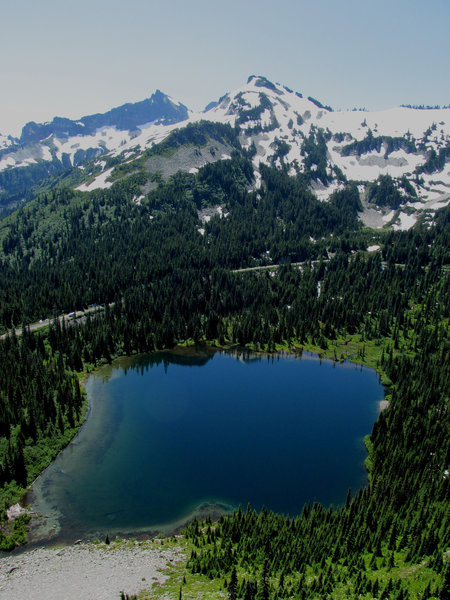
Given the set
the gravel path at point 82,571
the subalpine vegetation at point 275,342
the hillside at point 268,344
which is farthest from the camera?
the subalpine vegetation at point 275,342

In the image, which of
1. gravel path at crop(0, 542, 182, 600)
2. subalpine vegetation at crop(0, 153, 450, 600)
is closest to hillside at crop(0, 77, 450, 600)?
subalpine vegetation at crop(0, 153, 450, 600)

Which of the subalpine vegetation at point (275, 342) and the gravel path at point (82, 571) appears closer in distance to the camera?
the gravel path at point (82, 571)

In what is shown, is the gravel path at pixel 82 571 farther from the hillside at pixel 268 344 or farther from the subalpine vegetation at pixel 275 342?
the subalpine vegetation at pixel 275 342

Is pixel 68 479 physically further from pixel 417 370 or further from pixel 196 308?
pixel 196 308

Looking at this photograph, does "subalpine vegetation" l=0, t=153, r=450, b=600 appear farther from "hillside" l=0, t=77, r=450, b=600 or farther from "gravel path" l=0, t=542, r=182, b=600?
"gravel path" l=0, t=542, r=182, b=600

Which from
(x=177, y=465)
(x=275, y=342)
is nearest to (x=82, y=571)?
(x=177, y=465)

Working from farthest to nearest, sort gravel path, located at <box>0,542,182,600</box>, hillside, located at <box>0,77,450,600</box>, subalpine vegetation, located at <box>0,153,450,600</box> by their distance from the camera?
subalpine vegetation, located at <box>0,153,450,600</box>
hillside, located at <box>0,77,450,600</box>
gravel path, located at <box>0,542,182,600</box>

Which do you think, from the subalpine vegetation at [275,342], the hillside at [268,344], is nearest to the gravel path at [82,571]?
the hillside at [268,344]

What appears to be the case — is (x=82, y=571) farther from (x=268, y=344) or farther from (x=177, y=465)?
(x=268, y=344)
